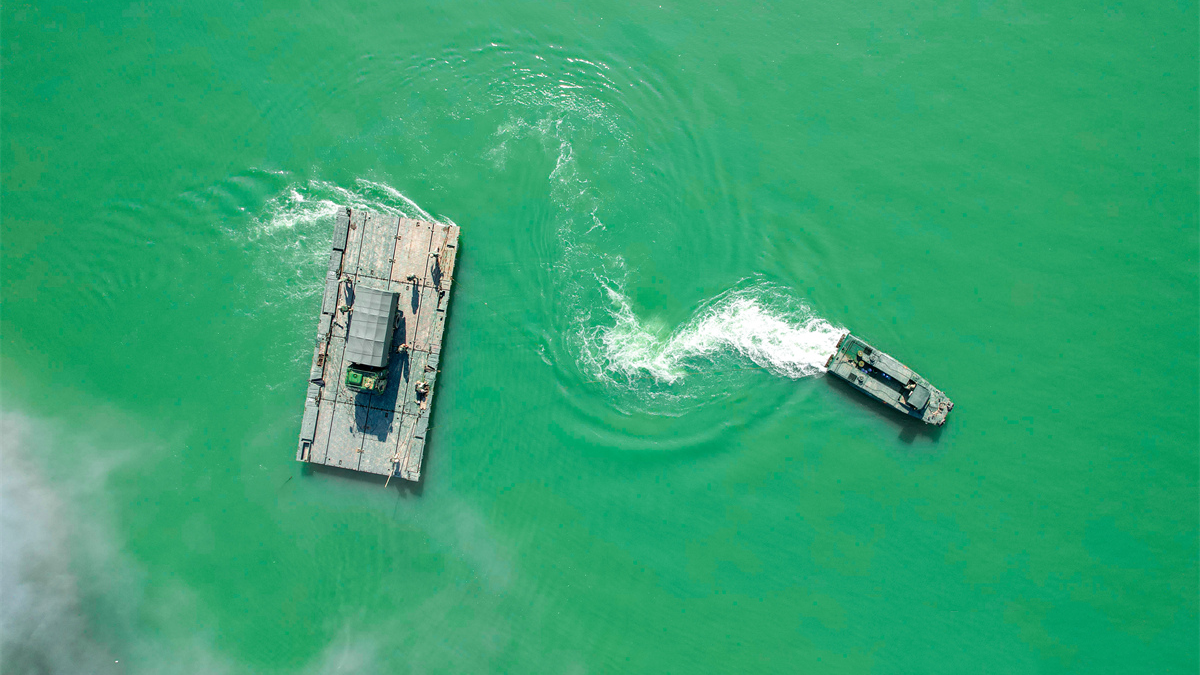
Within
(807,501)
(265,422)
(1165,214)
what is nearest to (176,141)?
(265,422)

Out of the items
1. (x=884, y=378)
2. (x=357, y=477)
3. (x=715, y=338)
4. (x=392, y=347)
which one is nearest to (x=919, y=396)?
(x=884, y=378)

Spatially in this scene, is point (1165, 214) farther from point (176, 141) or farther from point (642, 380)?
point (176, 141)

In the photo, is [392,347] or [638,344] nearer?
[392,347]

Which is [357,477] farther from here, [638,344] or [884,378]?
[884,378]

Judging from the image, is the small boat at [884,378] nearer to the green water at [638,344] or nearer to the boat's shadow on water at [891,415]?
the boat's shadow on water at [891,415]

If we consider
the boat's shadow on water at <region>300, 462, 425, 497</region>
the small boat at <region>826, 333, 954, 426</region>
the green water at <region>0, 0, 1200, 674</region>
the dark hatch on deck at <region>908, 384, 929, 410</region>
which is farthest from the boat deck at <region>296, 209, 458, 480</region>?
the dark hatch on deck at <region>908, 384, 929, 410</region>
